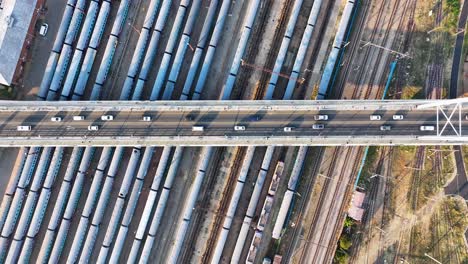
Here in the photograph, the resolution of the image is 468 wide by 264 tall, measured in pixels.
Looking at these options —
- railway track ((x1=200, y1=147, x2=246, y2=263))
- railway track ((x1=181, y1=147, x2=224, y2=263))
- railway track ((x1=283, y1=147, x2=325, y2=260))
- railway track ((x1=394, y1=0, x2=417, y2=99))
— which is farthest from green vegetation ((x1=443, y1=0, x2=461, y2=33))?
railway track ((x1=181, y1=147, x2=224, y2=263))

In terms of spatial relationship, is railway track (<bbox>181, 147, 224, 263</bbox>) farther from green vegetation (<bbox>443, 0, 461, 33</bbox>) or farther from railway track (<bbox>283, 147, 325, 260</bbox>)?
green vegetation (<bbox>443, 0, 461, 33</bbox>)

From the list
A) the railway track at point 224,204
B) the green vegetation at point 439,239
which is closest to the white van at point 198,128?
the railway track at point 224,204

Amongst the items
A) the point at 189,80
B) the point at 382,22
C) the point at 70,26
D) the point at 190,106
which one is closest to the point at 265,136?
the point at 190,106

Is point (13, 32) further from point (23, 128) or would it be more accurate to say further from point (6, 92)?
point (23, 128)

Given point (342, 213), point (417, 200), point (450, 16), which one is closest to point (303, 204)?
point (342, 213)

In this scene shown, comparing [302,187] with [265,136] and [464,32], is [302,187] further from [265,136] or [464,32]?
[464,32]

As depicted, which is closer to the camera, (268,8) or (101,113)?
(101,113)
